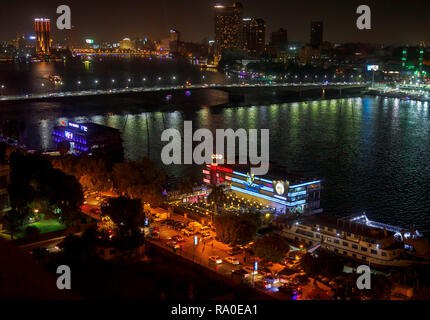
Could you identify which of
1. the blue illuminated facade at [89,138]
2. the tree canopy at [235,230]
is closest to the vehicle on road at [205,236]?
the tree canopy at [235,230]

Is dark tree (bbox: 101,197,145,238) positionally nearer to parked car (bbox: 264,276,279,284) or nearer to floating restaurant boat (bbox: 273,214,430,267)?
parked car (bbox: 264,276,279,284)

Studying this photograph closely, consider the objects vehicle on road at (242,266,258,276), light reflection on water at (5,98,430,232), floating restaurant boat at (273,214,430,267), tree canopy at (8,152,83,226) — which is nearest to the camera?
vehicle on road at (242,266,258,276)

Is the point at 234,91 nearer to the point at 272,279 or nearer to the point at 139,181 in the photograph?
the point at 139,181

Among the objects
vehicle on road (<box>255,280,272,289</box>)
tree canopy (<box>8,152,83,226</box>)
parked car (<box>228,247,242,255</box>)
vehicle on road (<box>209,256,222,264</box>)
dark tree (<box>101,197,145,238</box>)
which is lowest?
vehicle on road (<box>255,280,272,289</box>)

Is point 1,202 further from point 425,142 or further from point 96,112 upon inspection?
point 96,112

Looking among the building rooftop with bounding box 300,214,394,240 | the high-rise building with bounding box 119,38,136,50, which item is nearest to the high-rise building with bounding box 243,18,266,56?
the high-rise building with bounding box 119,38,136,50

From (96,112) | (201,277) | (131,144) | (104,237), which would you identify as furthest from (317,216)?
(96,112)

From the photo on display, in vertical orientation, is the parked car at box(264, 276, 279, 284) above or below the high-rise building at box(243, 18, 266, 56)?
below

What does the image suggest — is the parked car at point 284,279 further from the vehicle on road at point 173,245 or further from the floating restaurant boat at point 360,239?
the vehicle on road at point 173,245
